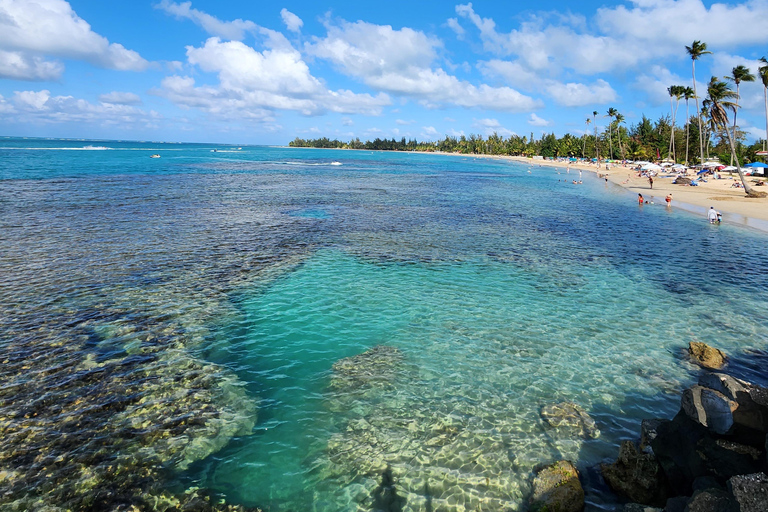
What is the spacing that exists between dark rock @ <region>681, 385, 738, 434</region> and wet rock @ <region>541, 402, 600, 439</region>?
9.35ft

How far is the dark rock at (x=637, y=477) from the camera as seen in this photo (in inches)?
295

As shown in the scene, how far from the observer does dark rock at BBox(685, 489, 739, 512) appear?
548 cm

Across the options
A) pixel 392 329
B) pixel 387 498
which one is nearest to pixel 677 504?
pixel 387 498

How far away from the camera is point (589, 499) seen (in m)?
7.78

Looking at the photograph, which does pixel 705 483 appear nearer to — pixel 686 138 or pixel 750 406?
pixel 750 406

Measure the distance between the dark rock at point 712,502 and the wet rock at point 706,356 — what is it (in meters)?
8.55

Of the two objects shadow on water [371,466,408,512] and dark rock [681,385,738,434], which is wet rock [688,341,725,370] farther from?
shadow on water [371,466,408,512]

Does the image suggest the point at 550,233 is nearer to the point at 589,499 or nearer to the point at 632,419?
the point at 632,419

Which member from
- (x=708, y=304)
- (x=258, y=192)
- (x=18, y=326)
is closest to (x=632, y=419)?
(x=708, y=304)

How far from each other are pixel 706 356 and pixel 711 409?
7.42 meters

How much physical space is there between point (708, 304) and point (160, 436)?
20.9 meters

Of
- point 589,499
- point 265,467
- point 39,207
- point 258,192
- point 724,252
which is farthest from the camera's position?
point 258,192

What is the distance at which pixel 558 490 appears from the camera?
7.57 m

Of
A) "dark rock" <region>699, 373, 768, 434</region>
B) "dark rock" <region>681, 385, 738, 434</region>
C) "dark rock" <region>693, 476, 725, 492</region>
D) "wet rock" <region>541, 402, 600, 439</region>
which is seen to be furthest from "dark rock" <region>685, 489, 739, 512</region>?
"wet rock" <region>541, 402, 600, 439</region>
